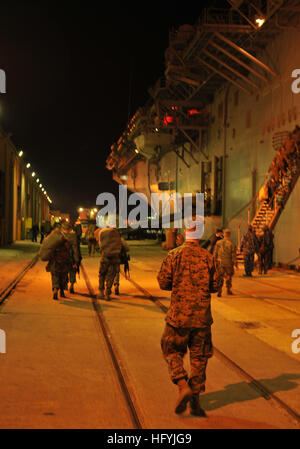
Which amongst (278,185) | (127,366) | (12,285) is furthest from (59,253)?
(278,185)

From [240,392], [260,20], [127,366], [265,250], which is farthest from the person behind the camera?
[260,20]

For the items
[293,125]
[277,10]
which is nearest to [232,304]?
[293,125]

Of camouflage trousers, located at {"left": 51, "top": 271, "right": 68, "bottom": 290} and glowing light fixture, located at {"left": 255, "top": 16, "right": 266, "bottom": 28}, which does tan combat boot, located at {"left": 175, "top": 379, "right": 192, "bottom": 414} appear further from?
glowing light fixture, located at {"left": 255, "top": 16, "right": 266, "bottom": 28}

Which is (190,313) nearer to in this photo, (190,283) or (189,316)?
(189,316)

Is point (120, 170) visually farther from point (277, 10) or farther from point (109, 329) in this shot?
point (109, 329)

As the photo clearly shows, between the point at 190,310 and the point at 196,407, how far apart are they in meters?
0.91

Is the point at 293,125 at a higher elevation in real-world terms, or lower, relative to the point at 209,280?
higher

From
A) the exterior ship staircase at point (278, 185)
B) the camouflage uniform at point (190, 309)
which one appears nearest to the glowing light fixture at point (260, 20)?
the exterior ship staircase at point (278, 185)

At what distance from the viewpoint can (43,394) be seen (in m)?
5.03

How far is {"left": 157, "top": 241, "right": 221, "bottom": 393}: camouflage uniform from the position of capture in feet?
15.5

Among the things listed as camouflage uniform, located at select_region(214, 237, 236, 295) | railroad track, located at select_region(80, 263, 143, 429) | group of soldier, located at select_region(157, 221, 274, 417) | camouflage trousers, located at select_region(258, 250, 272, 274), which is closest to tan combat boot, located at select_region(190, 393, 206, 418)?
group of soldier, located at select_region(157, 221, 274, 417)

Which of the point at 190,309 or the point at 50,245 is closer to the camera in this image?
the point at 190,309

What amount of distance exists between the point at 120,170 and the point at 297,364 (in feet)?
226

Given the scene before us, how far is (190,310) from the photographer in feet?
15.6
